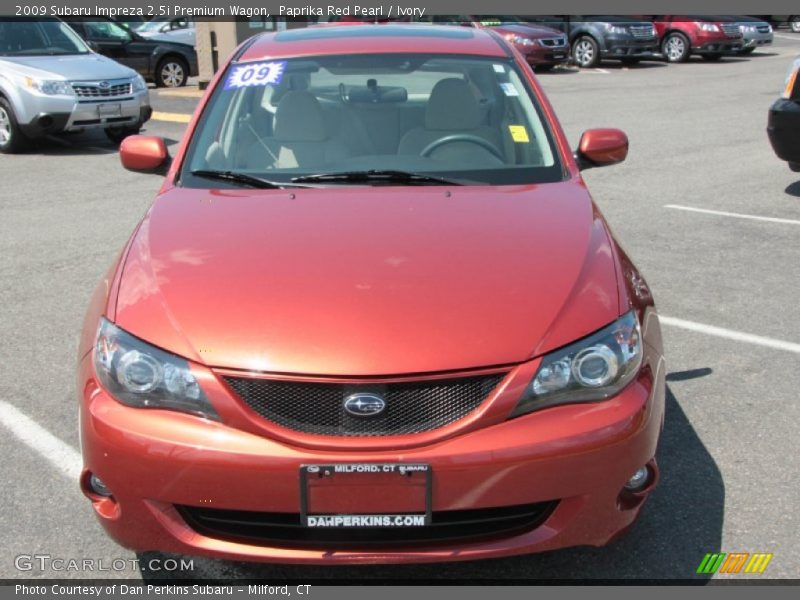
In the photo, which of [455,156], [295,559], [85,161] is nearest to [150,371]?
[295,559]

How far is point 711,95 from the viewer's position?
1695 centimetres

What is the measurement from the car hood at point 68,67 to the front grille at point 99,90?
9cm

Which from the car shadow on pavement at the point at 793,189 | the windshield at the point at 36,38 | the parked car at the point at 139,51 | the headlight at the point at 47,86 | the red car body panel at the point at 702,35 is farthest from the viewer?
the red car body panel at the point at 702,35

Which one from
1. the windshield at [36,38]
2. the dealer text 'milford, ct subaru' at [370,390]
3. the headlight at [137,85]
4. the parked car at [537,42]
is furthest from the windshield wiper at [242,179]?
the parked car at [537,42]

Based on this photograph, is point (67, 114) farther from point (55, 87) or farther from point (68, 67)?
point (68, 67)

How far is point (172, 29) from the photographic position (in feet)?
80.6

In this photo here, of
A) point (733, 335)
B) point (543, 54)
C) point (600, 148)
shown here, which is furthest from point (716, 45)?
point (600, 148)

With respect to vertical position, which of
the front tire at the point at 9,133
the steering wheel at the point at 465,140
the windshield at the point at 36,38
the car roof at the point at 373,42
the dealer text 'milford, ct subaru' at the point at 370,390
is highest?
the car roof at the point at 373,42

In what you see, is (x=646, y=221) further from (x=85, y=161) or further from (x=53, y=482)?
(x=85, y=161)

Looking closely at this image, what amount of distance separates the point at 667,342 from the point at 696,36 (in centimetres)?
2125

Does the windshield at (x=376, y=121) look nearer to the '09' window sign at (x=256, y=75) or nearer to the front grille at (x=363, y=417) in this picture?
the '09' window sign at (x=256, y=75)

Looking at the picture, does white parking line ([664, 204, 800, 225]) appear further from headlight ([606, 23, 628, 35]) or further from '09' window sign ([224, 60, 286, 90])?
headlight ([606, 23, 628, 35])

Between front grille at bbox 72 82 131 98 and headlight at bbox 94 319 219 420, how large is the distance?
990 centimetres

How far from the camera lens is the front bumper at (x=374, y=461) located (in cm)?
265
